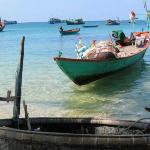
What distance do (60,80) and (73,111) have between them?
20.4ft

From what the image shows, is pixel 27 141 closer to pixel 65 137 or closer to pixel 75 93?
pixel 65 137

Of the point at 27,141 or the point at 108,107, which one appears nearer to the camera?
the point at 27,141

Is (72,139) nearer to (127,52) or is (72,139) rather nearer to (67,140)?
(67,140)

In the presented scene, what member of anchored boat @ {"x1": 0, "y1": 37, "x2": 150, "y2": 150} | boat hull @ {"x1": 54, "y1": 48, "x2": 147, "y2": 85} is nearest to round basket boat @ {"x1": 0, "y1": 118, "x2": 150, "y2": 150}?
anchored boat @ {"x1": 0, "y1": 37, "x2": 150, "y2": 150}

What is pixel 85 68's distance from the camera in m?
15.3

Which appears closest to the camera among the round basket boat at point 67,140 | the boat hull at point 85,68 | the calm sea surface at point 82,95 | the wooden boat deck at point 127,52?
the round basket boat at point 67,140

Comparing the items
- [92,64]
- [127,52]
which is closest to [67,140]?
[92,64]

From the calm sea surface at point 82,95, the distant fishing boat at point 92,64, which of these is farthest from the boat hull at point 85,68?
the calm sea surface at point 82,95

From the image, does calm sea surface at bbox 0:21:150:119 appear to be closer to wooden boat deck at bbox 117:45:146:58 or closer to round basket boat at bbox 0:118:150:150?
wooden boat deck at bbox 117:45:146:58

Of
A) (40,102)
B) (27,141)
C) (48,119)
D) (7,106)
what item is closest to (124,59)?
(40,102)

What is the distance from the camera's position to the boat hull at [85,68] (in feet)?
48.7

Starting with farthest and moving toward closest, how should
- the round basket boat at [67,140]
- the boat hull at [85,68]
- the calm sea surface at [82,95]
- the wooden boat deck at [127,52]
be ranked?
the wooden boat deck at [127,52] < the boat hull at [85,68] < the calm sea surface at [82,95] < the round basket boat at [67,140]

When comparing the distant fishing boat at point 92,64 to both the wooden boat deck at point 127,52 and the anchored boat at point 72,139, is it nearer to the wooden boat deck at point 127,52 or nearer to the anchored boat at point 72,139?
the wooden boat deck at point 127,52

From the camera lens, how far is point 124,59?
1856 cm
